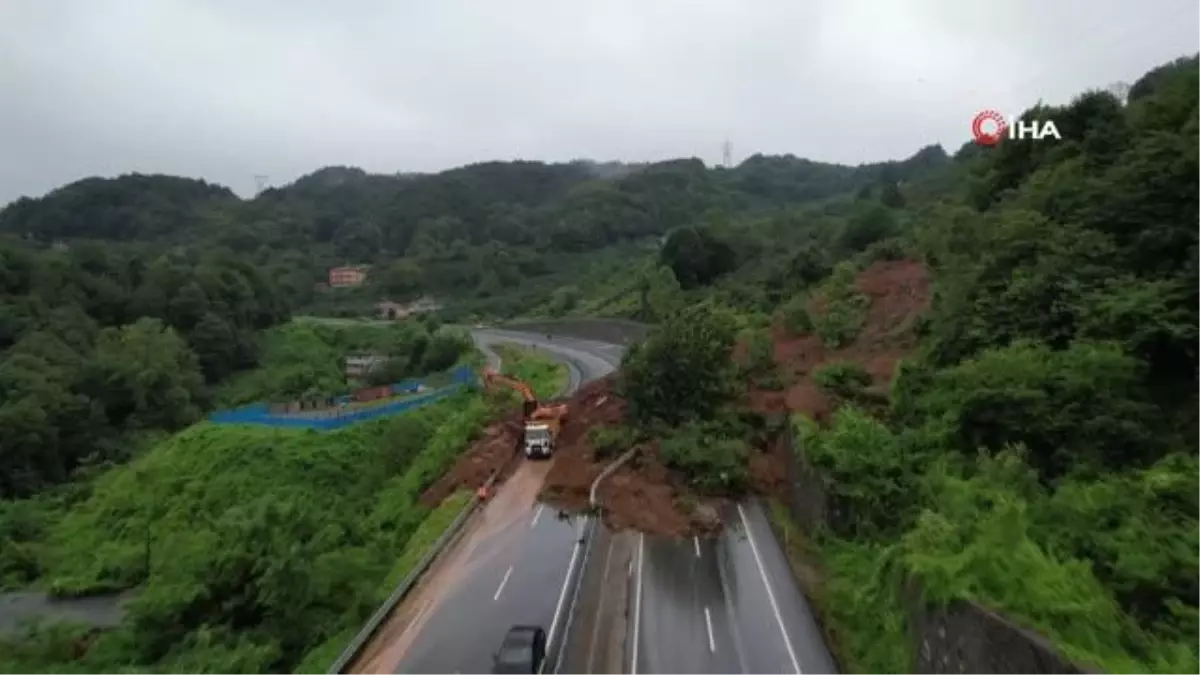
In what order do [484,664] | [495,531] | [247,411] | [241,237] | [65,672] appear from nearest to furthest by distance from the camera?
[484,664], [65,672], [495,531], [247,411], [241,237]

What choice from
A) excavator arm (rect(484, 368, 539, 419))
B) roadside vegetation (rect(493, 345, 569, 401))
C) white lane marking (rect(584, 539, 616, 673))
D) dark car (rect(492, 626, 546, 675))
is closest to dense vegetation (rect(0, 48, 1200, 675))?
excavator arm (rect(484, 368, 539, 419))

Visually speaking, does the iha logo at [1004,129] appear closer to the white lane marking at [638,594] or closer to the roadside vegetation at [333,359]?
the white lane marking at [638,594]

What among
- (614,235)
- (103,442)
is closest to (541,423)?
(103,442)

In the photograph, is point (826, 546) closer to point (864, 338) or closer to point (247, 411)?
point (864, 338)

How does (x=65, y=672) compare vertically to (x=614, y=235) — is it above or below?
below

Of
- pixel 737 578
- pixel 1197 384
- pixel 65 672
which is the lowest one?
pixel 65 672

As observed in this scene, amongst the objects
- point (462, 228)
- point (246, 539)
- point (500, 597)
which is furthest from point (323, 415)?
point (462, 228)

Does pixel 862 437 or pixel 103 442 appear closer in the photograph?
pixel 862 437
